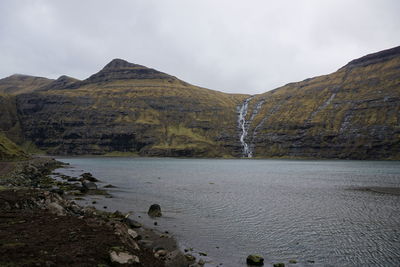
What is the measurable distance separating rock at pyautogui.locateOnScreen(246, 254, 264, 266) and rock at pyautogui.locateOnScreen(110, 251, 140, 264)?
8.51 m

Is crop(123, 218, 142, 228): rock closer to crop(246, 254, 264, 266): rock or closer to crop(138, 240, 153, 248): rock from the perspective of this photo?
crop(138, 240, 153, 248): rock

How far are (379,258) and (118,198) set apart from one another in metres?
34.9

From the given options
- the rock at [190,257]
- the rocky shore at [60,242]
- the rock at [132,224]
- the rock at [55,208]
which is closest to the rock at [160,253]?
the rocky shore at [60,242]

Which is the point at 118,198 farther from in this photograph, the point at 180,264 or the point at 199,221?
the point at 180,264

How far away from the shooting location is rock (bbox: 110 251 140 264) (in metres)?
13.5

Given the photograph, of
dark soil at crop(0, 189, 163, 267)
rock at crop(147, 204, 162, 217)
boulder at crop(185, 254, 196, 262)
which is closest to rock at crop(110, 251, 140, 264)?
dark soil at crop(0, 189, 163, 267)

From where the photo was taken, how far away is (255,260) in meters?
19.2

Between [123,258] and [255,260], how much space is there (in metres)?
9.52

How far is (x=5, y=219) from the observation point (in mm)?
17750

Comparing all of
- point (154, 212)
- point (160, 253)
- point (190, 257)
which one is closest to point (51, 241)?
point (160, 253)

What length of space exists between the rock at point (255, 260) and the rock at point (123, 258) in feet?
27.9

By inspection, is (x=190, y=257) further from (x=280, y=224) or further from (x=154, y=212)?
(x=154, y=212)

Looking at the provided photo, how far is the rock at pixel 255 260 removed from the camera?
19.2 metres


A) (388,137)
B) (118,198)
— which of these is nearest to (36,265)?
(118,198)
